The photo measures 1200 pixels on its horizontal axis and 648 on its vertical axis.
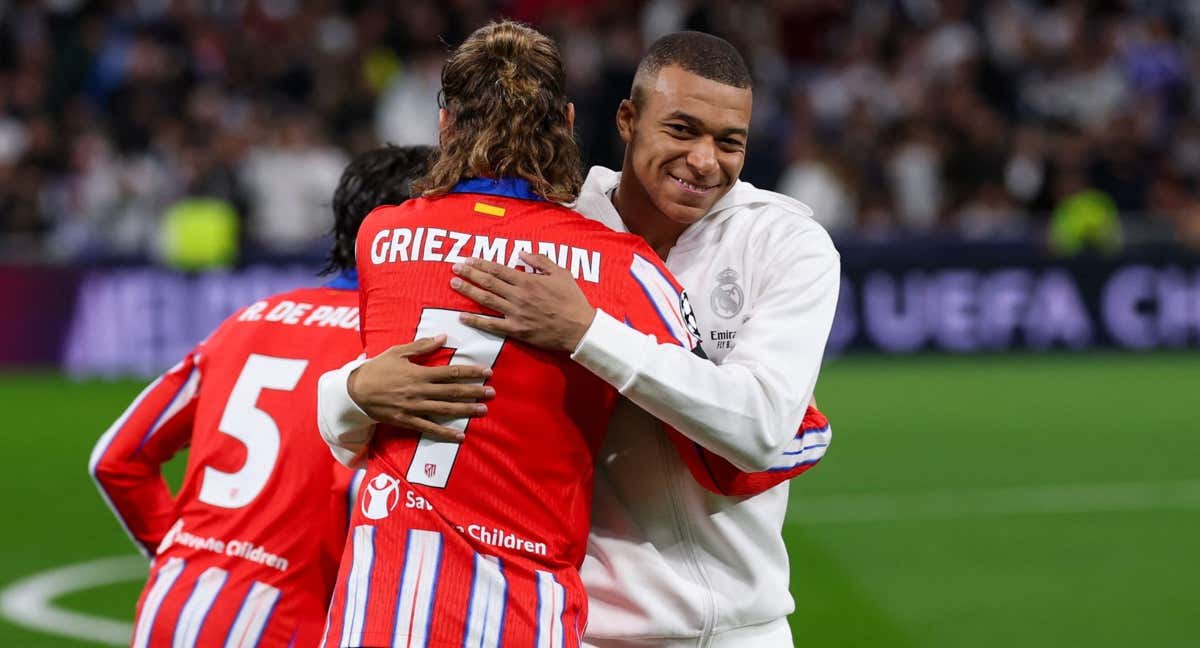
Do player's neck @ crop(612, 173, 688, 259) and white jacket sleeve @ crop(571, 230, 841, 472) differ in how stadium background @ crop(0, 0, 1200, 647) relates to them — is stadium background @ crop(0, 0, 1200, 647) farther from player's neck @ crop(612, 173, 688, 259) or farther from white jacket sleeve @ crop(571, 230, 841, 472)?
white jacket sleeve @ crop(571, 230, 841, 472)

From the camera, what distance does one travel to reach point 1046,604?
24.3 ft

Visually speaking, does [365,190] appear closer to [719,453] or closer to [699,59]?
[699,59]

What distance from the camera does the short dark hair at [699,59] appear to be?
136 inches

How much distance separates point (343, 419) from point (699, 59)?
1.07m

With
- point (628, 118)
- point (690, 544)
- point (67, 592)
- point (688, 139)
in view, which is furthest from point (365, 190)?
point (67, 592)

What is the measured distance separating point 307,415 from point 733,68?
1.37 m

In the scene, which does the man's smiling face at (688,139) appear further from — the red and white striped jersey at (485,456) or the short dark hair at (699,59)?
the red and white striped jersey at (485,456)

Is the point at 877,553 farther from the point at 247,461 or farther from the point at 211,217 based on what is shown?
the point at 211,217

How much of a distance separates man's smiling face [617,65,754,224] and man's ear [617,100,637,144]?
0.03m

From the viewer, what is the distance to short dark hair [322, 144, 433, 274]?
4258mm

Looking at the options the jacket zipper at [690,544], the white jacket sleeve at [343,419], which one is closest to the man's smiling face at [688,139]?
the jacket zipper at [690,544]

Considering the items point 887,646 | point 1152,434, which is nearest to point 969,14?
point 1152,434

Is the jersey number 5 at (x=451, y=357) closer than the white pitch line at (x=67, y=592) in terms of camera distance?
Yes

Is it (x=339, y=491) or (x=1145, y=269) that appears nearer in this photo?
(x=339, y=491)
